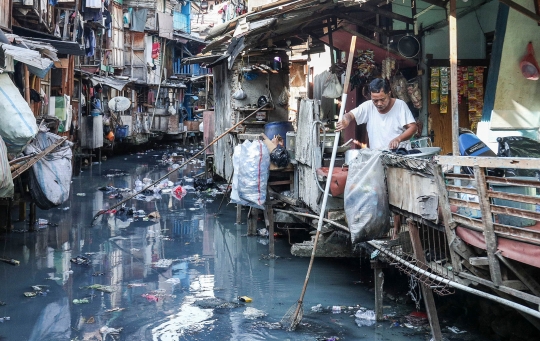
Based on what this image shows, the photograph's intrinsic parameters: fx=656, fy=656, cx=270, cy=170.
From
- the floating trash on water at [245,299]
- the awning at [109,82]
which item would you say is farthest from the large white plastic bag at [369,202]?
the awning at [109,82]

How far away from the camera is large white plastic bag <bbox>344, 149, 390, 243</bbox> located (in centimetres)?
637

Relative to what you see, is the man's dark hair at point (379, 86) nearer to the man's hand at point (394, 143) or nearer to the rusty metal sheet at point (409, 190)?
the man's hand at point (394, 143)

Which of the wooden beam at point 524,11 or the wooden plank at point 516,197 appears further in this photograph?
the wooden beam at point 524,11

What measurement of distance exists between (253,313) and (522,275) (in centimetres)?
342

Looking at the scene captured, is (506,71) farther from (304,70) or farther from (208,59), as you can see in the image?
(304,70)

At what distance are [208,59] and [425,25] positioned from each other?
739 cm

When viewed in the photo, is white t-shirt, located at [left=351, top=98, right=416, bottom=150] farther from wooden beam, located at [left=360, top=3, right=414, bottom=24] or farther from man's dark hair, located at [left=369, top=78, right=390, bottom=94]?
wooden beam, located at [left=360, top=3, right=414, bottom=24]

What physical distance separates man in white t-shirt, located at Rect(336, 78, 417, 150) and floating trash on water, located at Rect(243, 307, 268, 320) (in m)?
2.25

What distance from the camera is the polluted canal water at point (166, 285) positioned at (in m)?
6.78

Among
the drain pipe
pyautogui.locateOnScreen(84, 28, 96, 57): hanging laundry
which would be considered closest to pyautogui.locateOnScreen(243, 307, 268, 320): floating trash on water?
the drain pipe

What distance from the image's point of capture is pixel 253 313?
738cm

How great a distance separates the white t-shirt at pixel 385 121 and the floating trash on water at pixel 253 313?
2309mm

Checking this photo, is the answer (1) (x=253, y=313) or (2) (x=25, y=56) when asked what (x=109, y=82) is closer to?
(2) (x=25, y=56)

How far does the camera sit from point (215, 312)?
7371mm
